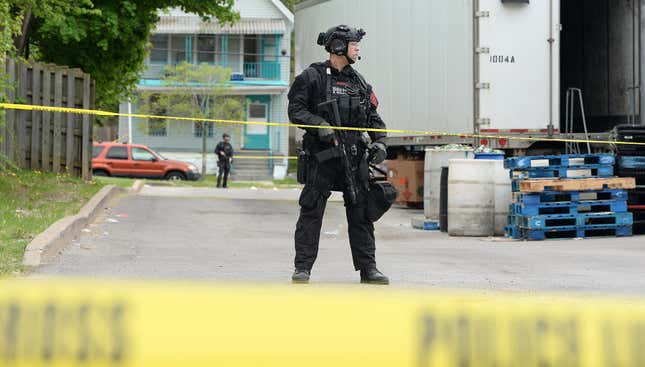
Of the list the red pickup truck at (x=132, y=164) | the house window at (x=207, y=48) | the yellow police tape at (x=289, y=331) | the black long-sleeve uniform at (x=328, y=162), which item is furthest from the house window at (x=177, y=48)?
the yellow police tape at (x=289, y=331)

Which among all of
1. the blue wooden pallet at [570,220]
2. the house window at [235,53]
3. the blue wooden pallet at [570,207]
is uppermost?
the house window at [235,53]

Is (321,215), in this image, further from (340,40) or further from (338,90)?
(340,40)

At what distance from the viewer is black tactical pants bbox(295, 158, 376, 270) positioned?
325 inches

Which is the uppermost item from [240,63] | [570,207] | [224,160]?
[240,63]

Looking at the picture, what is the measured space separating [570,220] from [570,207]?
0.64 feet

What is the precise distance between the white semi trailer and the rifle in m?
8.63

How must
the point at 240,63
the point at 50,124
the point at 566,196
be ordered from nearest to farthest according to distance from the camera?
the point at 566,196 → the point at 50,124 → the point at 240,63

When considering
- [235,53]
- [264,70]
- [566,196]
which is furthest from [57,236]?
[235,53]

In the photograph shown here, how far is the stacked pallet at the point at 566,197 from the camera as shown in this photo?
1429 cm

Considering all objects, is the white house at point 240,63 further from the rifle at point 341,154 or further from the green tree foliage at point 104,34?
the rifle at point 341,154

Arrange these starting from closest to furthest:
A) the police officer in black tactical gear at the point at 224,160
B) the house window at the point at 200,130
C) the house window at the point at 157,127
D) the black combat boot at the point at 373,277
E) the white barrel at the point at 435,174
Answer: the black combat boot at the point at 373,277 < the white barrel at the point at 435,174 < the police officer in black tactical gear at the point at 224,160 < the house window at the point at 157,127 < the house window at the point at 200,130

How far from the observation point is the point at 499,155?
1573 centimetres

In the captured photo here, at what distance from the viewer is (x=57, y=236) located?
1098cm

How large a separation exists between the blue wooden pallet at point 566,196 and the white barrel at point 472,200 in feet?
1.98
